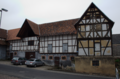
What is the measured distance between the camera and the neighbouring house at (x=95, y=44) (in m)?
14.9

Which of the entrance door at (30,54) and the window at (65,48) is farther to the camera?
the entrance door at (30,54)

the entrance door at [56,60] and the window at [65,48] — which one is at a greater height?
the window at [65,48]

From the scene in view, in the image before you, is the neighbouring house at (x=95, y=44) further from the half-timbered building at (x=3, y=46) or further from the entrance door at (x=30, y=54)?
the half-timbered building at (x=3, y=46)

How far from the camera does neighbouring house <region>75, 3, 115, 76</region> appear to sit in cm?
1493

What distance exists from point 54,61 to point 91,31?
980 centimetres

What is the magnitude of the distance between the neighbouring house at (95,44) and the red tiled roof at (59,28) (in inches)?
164

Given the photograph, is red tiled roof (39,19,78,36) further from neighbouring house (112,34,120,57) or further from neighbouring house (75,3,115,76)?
neighbouring house (112,34,120,57)

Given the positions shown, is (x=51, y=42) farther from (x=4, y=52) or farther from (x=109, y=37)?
(x=4, y=52)

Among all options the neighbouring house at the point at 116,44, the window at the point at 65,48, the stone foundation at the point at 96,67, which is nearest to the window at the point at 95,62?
the stone foundation at the point at 96,67

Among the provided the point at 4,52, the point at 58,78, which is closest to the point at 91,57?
the point at 58,78

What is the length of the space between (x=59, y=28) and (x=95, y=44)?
943 centimetres

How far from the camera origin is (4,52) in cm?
2809

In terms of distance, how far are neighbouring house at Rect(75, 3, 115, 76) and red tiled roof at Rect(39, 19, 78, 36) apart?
4153 millimetres

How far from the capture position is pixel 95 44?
52.4 ft
